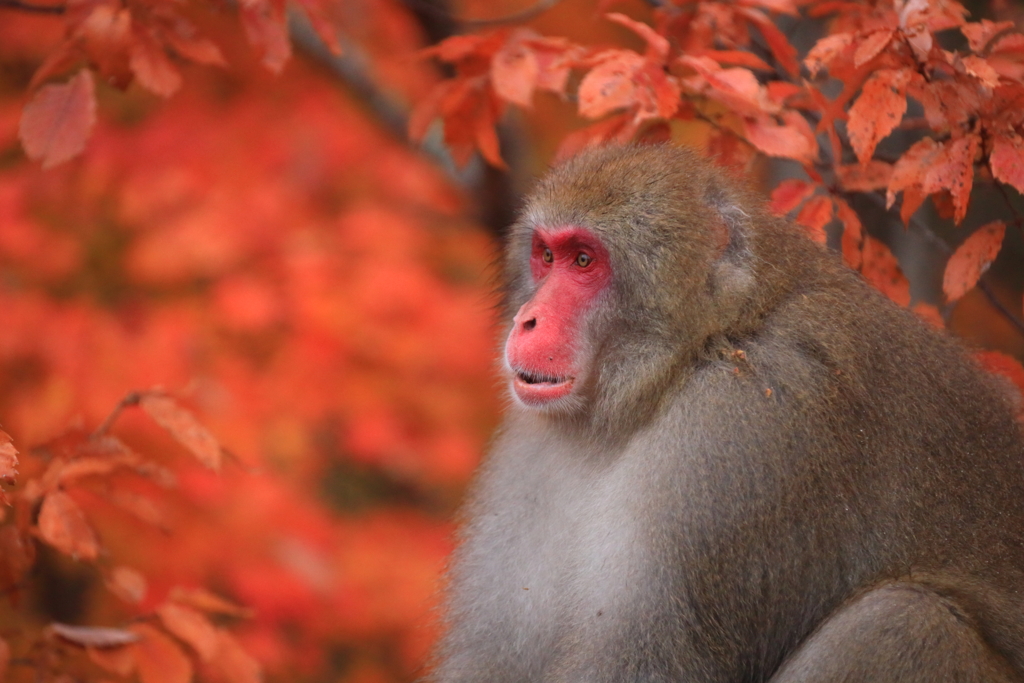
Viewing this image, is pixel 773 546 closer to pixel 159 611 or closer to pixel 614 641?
pixel 614 641

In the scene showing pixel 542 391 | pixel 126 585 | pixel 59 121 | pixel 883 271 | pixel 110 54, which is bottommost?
pixel 883 271

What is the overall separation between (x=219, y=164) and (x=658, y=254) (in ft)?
17.3

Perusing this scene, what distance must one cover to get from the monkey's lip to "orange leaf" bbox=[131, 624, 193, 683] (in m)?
A: 1.73

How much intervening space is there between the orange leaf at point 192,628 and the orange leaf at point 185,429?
2.06 feet

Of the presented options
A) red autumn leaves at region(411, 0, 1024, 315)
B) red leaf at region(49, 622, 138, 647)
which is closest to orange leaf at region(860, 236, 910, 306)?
red autumn leaves at region(411, 0, 1024, 315)

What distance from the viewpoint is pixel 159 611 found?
4.49 m

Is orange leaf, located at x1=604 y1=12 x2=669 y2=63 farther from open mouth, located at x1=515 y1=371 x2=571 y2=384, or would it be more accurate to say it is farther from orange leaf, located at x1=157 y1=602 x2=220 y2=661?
orange leaf, located at x1=157 y1=602 x2=220 y2=661

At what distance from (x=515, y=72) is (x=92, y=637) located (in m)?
2.78

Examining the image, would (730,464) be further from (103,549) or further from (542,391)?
(103,549)

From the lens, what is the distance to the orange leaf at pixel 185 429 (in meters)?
4.24

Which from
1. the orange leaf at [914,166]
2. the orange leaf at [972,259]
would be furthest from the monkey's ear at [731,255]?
the orange leaf at [972,259]

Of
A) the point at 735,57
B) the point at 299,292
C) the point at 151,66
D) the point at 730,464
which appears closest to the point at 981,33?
the point at 735,57

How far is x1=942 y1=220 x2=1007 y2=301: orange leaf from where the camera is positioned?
4.11 metres

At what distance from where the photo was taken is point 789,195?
4.53 metres
